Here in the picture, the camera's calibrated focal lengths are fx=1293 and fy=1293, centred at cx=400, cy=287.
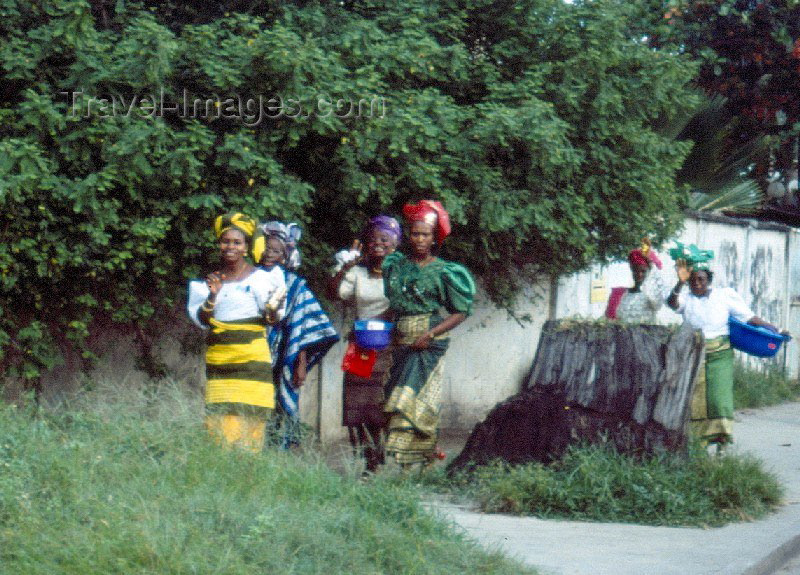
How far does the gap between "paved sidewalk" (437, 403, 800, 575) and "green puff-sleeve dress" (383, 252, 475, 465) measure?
22.5 inches

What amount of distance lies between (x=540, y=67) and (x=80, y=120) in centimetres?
381

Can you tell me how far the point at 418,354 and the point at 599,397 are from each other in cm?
118

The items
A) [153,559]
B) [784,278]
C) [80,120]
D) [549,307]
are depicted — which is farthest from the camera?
[784,278]

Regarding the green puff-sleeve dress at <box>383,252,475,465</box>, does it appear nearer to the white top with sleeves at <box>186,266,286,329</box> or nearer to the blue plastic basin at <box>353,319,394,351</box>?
the blue plastic basin at <box>353,319,394,351</box>

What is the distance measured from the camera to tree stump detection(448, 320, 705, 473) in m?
7.96

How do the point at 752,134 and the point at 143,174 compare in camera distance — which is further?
the point at 752,134

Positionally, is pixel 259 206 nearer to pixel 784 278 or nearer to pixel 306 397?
pixel 306 397

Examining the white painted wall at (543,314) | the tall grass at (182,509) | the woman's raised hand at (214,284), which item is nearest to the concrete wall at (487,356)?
the white painted wall at (543,314)

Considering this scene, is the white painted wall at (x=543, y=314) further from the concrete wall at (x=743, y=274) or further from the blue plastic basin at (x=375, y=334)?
the blue plastic basin at (x=375, y=334)

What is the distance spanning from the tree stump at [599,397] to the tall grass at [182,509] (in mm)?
1917

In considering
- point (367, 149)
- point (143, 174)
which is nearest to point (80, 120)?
point (143, 174)

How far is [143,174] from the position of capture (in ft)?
25.6

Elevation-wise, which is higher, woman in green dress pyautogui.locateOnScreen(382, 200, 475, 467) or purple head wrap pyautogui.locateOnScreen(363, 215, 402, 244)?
purple head wrap pyautogui.locateOnScreen(363, 215, 402, 244)

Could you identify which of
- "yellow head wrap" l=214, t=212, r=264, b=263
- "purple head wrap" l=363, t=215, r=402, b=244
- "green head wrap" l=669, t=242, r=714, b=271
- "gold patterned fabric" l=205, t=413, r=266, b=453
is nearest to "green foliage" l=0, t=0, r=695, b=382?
"purple head wrap" l=363, t=215, r=402, b=244
